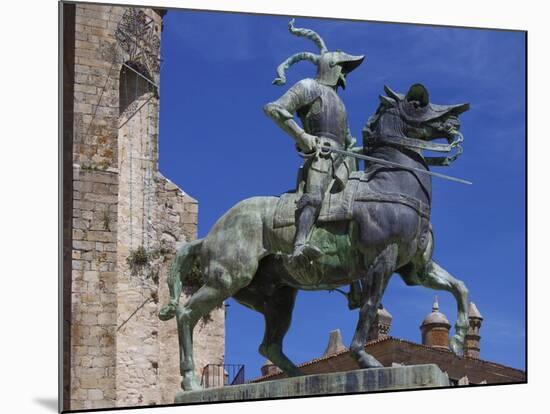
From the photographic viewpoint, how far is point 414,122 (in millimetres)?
16156

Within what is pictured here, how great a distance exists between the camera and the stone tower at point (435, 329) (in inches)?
1185

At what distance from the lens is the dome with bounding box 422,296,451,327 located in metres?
30.6

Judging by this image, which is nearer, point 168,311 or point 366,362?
point 366,362

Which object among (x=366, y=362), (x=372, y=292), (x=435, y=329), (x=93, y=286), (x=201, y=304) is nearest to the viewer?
(x=366, y=362)

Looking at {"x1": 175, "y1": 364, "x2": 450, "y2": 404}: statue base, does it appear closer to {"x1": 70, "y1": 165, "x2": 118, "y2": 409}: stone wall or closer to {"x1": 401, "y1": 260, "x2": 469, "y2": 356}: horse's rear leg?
{"x1": 401, "y1": 260, "x2": 469, "y2": 356}: horse's rear leg

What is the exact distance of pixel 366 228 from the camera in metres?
15.7

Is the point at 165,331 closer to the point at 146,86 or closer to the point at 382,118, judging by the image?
the point at 146,86

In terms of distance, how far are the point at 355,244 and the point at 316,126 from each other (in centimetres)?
117

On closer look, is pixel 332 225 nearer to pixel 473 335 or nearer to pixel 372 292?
pixel 372 292

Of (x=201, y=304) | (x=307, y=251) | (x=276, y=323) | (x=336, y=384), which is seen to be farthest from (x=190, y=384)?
(x=307, y=251)

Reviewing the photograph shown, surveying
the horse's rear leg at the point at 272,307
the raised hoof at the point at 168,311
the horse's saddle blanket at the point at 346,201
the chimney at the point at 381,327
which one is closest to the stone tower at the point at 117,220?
the chimney at the point at 381,327

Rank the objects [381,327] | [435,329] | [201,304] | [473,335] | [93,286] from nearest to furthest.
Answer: [201,304]
[93,286]
[381,327]
[473,335]
[435,329]

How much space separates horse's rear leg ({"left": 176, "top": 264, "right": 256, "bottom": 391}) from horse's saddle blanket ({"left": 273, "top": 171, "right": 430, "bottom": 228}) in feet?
1.88

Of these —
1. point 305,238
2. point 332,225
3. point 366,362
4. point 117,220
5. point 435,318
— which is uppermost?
point 117,220
